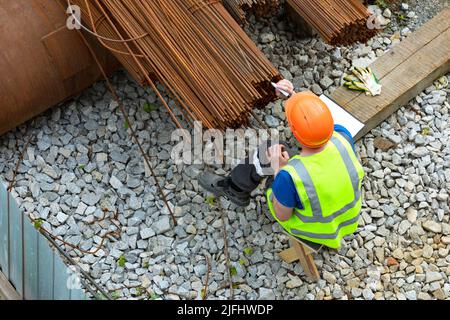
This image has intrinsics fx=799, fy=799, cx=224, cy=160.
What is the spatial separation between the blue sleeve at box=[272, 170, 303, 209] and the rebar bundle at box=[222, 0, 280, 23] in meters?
1.54

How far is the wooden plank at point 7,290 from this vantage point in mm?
4758

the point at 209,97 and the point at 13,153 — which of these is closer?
the point at 209,97

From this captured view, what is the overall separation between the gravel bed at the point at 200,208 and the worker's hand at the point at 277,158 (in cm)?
89

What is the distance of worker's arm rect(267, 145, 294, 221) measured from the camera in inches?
207

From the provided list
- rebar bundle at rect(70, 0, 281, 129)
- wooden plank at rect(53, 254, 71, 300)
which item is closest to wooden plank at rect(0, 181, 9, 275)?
wooden plank at rect(53, 254, 71, 300)

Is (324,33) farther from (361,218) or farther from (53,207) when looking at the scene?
(53,207)

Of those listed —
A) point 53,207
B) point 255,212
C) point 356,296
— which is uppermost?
point 53,207

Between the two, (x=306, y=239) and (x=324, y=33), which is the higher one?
(x=324, y=33)

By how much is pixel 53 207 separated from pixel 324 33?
2461mm

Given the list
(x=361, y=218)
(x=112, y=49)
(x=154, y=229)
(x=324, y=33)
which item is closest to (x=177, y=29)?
(x=112, y=49)

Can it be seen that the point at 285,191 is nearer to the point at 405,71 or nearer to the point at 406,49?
the point at 405,71

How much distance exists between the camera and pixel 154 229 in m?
6.07
